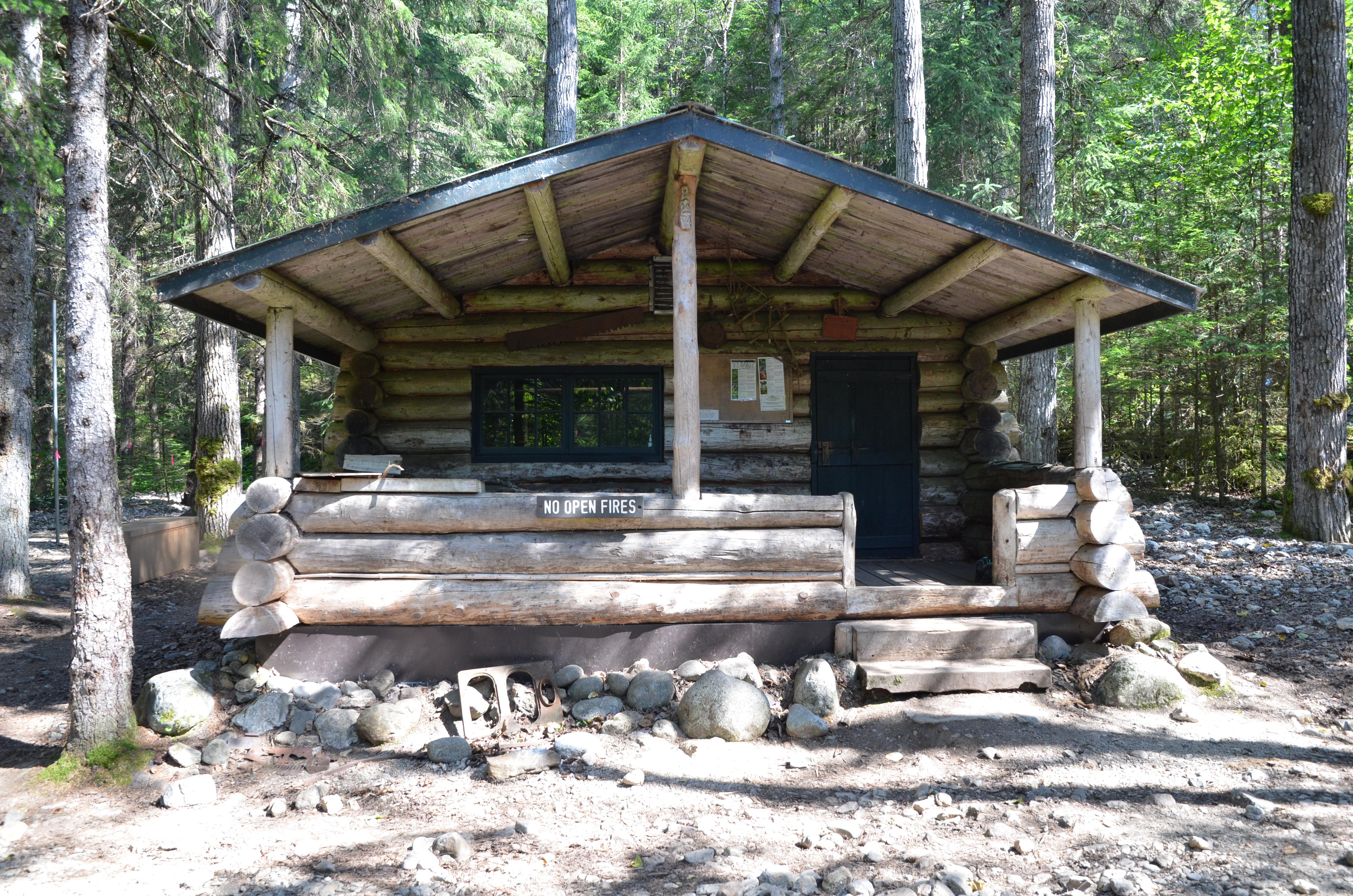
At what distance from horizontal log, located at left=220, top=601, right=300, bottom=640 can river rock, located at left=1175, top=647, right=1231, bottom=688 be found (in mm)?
6328

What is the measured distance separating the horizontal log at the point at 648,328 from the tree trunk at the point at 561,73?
16.3 feet

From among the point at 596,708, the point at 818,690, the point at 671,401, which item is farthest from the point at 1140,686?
the point at 671,401

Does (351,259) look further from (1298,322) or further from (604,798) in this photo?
(1298,322)

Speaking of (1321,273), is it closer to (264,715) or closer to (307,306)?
(307,306)

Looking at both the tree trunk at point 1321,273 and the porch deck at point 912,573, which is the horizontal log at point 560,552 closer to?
the porch deck at point 912,573

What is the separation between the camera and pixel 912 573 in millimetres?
7324

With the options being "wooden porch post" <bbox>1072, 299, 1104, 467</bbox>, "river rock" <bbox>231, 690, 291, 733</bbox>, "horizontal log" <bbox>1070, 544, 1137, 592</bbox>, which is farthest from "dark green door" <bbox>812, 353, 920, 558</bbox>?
"river rock" <bbox>231, 690, 291, 733</bbox>

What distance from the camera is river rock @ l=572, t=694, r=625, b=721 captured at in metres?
5.21

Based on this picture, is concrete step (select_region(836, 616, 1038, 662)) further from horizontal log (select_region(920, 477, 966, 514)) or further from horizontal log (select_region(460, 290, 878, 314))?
horizontal log (select_region(460, 290, 878, 314))

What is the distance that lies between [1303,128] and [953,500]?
6043 millimetres

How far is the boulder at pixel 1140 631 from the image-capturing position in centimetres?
574

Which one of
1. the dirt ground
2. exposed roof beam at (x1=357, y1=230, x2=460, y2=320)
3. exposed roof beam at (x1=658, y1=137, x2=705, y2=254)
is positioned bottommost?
the dirt ground

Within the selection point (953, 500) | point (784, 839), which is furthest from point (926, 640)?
point (953, 500)

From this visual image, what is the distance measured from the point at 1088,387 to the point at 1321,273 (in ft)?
17.2
